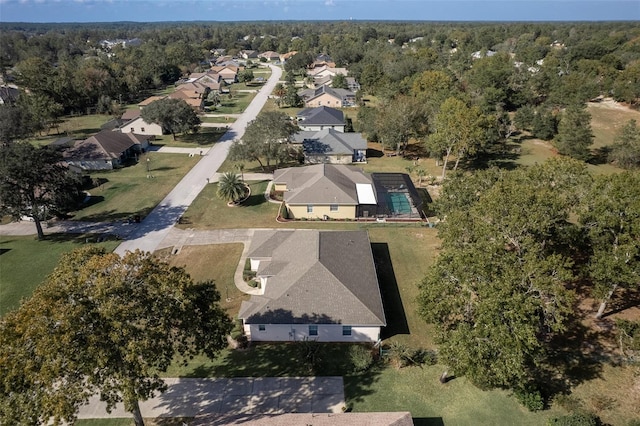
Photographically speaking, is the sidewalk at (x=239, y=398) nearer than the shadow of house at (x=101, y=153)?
Yes

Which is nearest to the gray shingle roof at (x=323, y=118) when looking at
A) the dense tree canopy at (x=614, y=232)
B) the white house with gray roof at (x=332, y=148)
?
the white house with gray roof at (x=332, y=148)

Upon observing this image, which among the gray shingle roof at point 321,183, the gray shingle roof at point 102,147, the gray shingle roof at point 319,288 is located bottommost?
the gray shingle roof at point 319,288

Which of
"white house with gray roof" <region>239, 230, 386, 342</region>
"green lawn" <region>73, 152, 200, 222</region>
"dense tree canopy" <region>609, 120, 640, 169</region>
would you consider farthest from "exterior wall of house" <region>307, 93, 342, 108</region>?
"white house with gray roof" <region>239, 230, 386, 342</region>

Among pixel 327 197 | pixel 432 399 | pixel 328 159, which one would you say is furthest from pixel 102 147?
pixel 432 399

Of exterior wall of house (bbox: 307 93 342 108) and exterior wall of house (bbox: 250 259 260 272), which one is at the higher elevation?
exterior wall of house (bbox: 307 93 342 108)

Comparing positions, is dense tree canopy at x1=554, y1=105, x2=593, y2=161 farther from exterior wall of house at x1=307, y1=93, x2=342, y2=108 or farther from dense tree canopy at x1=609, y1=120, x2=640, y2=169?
exterior wall of house at x1=307, y1=93, x2=342, y2=108

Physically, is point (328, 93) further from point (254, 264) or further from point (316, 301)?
point (316, 301)

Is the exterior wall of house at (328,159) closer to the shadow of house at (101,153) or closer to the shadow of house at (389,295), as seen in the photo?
the shadow of house at (389,295)
